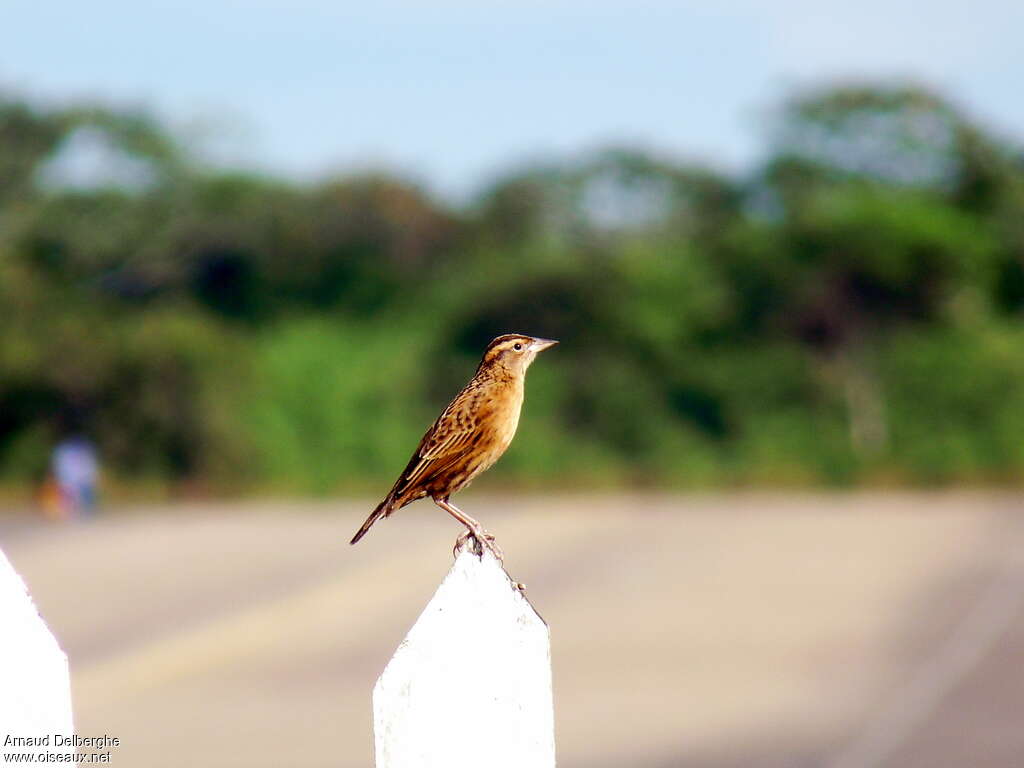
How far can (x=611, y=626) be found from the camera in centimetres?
2072

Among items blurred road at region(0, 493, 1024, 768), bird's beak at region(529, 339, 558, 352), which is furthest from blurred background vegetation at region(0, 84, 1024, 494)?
bird's beak at region(529, 339, 558, 352)

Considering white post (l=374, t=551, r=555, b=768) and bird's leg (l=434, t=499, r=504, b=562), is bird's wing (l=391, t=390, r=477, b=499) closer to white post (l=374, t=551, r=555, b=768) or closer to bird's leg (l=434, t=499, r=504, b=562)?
bird's leg (l=434, t=499, r=504, b=562)

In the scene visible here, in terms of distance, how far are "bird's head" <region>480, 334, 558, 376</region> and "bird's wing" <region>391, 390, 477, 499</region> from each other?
8 centimetres

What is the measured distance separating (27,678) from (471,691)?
66 cm

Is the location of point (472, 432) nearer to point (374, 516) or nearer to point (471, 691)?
point (374, 516)

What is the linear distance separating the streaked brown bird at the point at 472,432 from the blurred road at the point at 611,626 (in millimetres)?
10448

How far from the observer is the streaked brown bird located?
3.22 m

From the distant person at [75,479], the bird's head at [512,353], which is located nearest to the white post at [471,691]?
the bird's head at [512,353]

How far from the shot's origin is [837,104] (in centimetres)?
5003

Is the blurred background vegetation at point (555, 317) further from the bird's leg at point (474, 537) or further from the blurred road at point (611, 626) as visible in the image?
the bird's leg at point (474, 537)

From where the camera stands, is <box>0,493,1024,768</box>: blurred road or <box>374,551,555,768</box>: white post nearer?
<box>374,551,555,768</box>: white post

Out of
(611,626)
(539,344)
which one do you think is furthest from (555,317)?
(539,344)

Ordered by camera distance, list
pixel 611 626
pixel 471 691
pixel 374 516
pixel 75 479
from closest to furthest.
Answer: pixel 471 691 → pixel 374 516 → pixel 611 626 → pixel 75 479

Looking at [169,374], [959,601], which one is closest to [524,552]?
[959,601]
